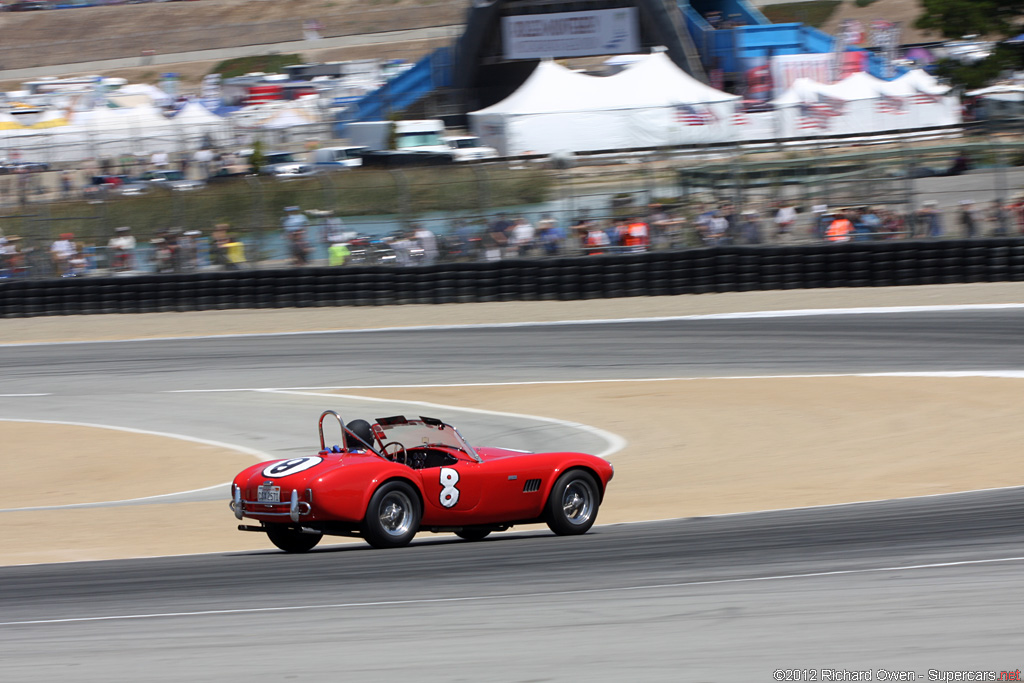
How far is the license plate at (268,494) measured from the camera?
6.61m

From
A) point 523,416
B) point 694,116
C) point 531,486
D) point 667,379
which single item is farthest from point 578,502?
point 694,116

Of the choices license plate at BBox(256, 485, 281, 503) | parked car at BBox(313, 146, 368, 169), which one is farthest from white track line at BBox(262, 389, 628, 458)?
parked car at BBox(313, 146, 368, 169)

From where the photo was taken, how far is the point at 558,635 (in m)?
4.74

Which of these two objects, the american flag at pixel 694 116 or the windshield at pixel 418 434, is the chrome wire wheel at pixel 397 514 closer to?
the windshield at pixel 418 434

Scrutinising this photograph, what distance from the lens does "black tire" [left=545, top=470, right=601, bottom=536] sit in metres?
7.19

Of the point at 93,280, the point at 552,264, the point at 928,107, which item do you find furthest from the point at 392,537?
the point at 928,107

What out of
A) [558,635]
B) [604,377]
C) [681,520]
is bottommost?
[604,377]

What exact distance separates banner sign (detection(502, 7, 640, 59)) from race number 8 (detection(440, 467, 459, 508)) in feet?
111

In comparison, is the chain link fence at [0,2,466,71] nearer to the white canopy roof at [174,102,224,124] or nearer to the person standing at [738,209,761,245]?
the white canopy roof at [174,102,224,124]

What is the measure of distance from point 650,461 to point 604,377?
4167 mm

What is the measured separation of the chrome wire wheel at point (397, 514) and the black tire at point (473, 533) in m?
0.41

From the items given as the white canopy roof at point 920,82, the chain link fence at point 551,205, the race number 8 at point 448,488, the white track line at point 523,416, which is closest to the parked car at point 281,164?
the chain link fence at point 551,205

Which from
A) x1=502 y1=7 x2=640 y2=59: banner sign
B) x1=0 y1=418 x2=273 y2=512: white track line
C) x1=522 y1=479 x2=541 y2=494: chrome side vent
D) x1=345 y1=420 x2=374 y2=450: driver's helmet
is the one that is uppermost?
x1=502 y1=7 x2=640 y2=59: banner sign

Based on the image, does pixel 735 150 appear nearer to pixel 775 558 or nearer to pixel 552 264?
pixel 552 264
